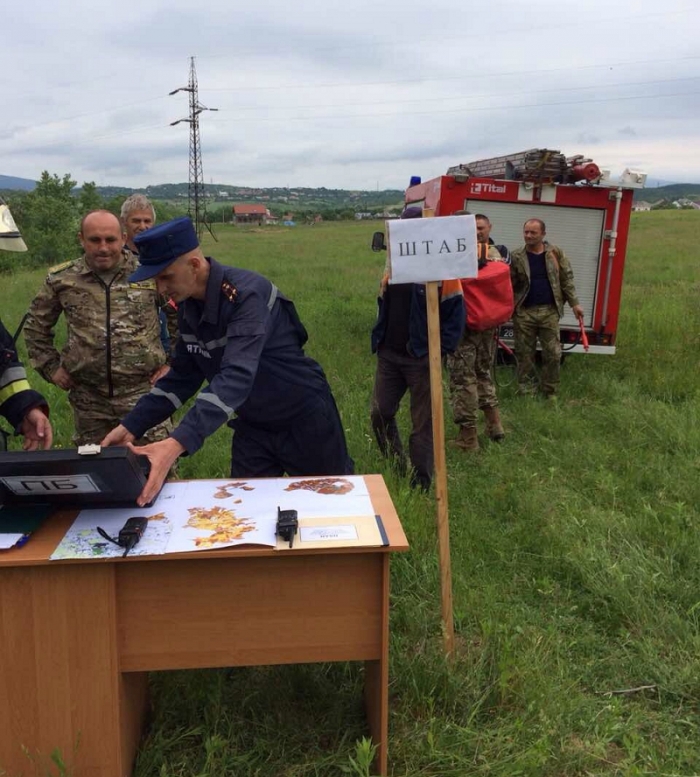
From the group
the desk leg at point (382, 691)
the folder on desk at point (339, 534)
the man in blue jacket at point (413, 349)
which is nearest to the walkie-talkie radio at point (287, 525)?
the folder on desk at point (339, 534)

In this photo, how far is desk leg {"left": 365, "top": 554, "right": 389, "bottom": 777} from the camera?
2502 millimetres

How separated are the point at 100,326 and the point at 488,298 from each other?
11.2 ft

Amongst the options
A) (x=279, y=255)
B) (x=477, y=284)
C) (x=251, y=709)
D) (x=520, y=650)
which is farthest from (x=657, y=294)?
(x=279, y=255)

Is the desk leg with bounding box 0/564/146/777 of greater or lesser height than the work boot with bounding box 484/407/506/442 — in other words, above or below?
above

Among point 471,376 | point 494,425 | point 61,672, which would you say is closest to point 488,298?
point 471,376

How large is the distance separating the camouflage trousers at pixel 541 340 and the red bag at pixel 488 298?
174 cm

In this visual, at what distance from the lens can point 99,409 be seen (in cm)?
415

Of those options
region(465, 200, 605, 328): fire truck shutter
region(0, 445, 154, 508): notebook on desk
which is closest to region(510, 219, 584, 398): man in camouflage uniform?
region(465, 200, 605, 328): fire truck shutter

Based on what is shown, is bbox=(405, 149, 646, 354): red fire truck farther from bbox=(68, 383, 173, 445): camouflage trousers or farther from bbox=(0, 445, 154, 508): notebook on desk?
bbox=(0, 445, 154, 508): notebook on desk

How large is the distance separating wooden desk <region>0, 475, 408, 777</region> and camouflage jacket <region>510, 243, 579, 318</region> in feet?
19.1

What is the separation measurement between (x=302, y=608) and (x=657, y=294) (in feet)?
44.2

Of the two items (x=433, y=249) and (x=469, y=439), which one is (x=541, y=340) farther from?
(x=433, y=249)

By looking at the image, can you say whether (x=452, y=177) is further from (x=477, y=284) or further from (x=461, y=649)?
(x=461, y=649)

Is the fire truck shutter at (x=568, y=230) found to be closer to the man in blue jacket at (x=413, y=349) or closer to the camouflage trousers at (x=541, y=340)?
the camouflage trousers at (x=541, y=340)
